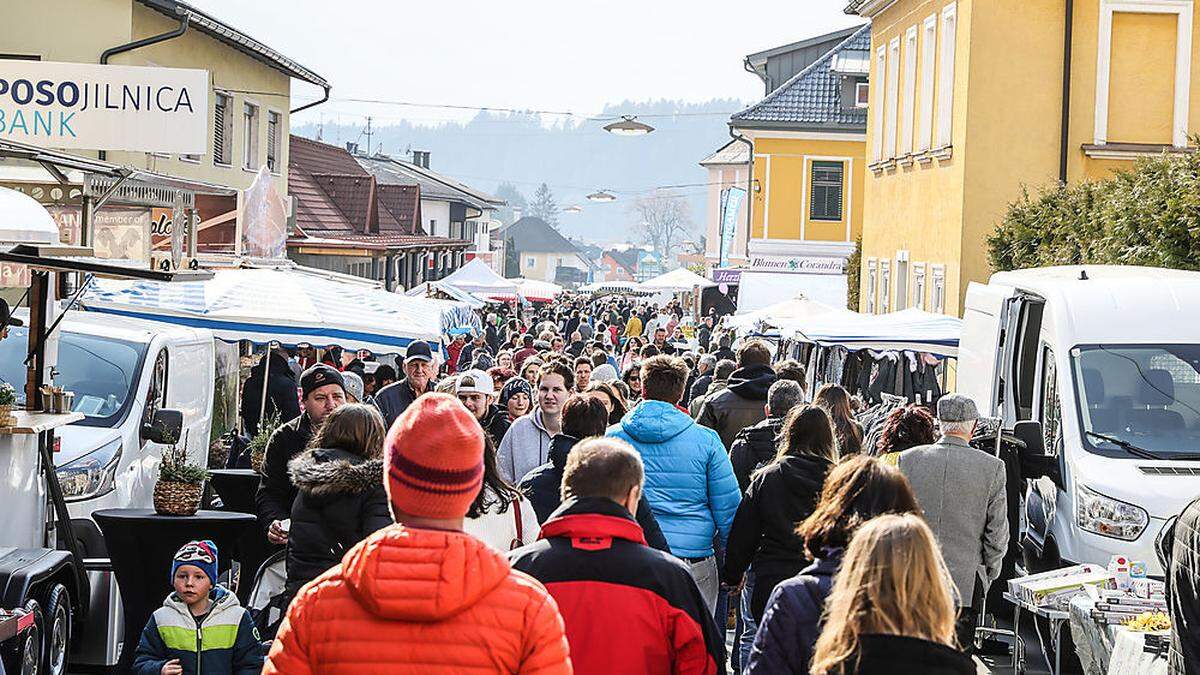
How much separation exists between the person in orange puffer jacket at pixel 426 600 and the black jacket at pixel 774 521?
12.2 ft

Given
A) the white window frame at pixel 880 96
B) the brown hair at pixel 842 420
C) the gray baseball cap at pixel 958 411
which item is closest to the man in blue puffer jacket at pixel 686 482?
the brown hair at pixel 842 420

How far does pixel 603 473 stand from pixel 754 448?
14.9 ft

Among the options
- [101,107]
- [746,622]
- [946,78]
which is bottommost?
[746,622]

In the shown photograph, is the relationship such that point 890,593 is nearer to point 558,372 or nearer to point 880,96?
point 558,372

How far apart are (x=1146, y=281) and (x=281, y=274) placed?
24.8ft

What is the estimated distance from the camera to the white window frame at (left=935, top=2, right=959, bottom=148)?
25641 millimetres

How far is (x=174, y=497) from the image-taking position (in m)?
9.09

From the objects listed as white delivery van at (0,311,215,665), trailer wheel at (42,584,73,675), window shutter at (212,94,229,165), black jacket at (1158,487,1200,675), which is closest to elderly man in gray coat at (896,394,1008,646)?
black jacket at (1158,487,1200,675)

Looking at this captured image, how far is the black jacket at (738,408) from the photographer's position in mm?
11820

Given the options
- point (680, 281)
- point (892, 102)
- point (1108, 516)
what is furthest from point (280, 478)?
point (680, 281)

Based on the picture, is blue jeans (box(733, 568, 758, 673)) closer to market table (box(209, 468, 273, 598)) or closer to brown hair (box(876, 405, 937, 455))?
brown hair (box(876, 405, 937, 455))

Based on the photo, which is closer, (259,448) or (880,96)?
(259,448)

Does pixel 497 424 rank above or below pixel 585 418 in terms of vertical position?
below

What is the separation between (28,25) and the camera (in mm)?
21781
